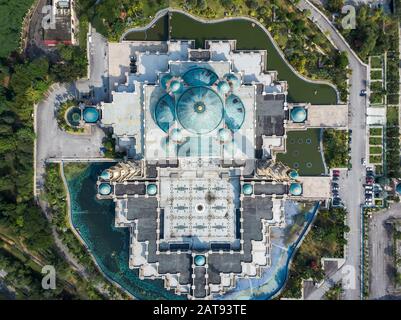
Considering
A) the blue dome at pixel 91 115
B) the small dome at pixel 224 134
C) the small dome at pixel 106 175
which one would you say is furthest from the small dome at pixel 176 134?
the blue dome at pixel 91 115

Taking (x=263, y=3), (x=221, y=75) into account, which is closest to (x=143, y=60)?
(x=221, y=75)

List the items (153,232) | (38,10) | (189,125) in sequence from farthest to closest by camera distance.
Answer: (38,10), (153,232), (189,125)

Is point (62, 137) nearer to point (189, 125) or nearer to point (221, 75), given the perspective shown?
point (189, 125)

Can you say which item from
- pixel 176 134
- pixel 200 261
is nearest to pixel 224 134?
pixel 176 134

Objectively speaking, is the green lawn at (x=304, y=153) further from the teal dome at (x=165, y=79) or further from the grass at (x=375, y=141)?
the teal dome at (x=165, y=79)

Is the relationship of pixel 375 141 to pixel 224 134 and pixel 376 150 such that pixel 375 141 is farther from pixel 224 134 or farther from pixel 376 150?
pixel 224 134

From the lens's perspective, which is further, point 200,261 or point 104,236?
point 104,236
